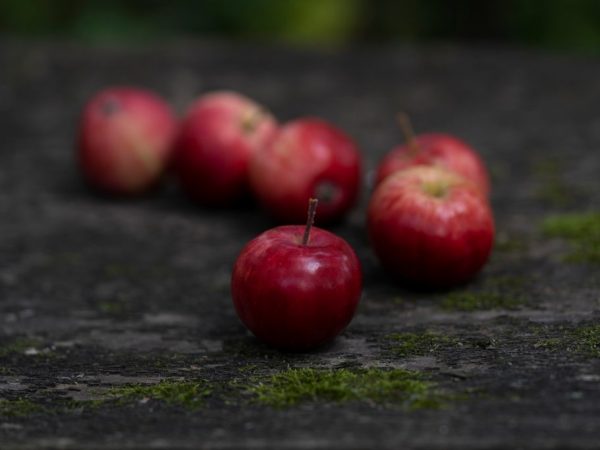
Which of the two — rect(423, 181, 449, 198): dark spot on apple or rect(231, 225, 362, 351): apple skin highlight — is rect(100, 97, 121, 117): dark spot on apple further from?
rect(231, 225, 362, 351): apple skin highlight

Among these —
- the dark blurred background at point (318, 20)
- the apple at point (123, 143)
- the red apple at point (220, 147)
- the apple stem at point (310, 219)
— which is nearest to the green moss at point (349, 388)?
the apple stem at point (310, 219)

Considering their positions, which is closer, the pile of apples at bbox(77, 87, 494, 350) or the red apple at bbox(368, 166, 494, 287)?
the pile of apples at bbox(77, 87, 494, 350)

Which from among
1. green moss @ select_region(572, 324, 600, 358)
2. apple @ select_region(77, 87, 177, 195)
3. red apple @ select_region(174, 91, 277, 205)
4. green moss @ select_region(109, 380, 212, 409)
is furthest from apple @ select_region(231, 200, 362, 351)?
apple @ select_region(77, 87, 177, 195)

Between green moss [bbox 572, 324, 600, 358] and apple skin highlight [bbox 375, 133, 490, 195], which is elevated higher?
apple skin highlight [bbox 375, 133, 490, 195]

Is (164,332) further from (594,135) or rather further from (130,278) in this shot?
(594,135)

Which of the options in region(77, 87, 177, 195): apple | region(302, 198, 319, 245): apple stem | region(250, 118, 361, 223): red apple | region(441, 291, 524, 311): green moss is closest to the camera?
region(302, 198, 319, 245): apple stem

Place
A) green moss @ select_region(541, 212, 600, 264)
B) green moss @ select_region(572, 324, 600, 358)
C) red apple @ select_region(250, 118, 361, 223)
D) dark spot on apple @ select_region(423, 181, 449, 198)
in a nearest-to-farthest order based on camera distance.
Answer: green moss @ select_region(572, 324, 600, 358) < dark spot on apple @ select_region(423, 181, 449, 198) < green moss @ select_region(541, 212, 600, 264) < red apple @ select_region(250, 118, 361, 223)
